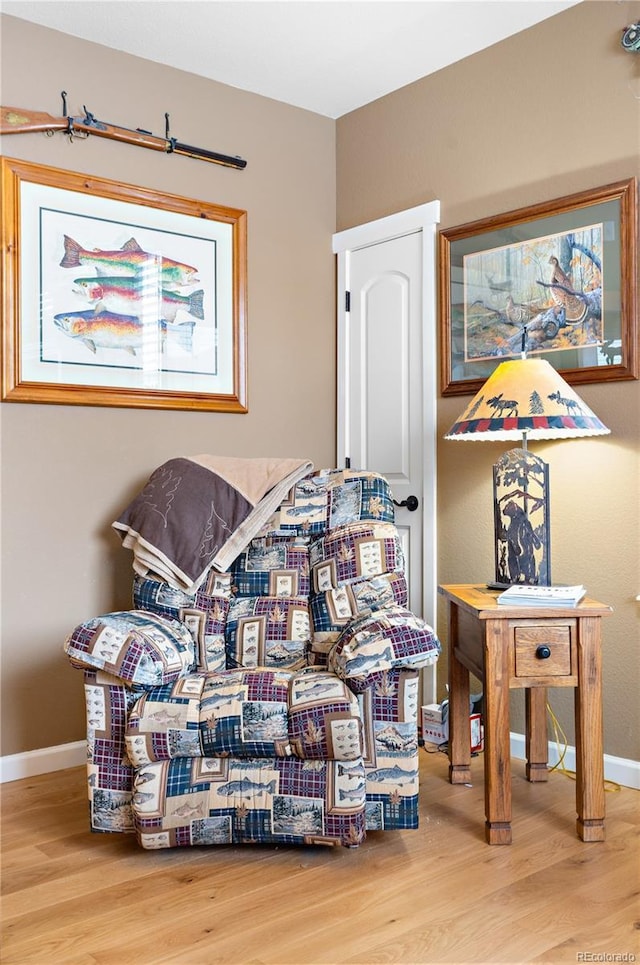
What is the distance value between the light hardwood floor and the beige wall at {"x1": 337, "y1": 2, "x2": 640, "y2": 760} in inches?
27.6

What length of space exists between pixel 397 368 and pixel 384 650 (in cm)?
164

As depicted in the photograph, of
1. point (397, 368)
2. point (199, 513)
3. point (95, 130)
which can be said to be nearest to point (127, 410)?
point (199, 513)

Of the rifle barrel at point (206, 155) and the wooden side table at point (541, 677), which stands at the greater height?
the rifle barrel at point (206, 155)

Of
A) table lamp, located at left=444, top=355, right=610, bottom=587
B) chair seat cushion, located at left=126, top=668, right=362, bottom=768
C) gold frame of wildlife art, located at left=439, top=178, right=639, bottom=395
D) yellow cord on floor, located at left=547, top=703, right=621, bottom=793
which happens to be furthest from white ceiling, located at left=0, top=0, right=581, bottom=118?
yellow cord on floor, located at left=547, top=703, right=621, bottom=793

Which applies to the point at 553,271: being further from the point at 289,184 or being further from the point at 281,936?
the point at 281,936

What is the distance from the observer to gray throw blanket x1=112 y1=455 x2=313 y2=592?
279cm

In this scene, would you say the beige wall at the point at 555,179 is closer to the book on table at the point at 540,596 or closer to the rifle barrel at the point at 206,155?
the book on table at the point at 540,596

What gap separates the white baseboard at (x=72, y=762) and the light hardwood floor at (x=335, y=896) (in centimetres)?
17

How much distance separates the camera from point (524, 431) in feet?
8.69

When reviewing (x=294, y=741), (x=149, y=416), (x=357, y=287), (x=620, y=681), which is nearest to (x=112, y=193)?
(x=149, y=416)

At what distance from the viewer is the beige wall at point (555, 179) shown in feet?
9.30

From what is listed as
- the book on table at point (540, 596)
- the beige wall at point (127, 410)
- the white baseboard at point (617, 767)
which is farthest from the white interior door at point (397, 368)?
the book on table at point (540, 596)

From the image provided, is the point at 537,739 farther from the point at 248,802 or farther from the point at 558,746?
the point at 248,802

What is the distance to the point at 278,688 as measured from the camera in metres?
2.34
